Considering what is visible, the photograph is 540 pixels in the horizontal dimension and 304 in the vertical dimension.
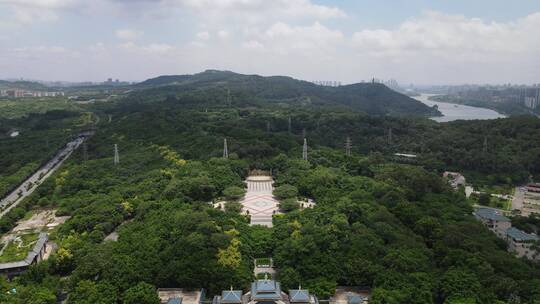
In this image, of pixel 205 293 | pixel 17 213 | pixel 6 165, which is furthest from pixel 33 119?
pixel 205 293

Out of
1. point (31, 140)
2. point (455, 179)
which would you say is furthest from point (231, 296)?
point (31, 140)

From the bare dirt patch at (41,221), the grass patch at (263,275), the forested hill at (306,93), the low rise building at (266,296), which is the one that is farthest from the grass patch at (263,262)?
the forested hill at (306,93)

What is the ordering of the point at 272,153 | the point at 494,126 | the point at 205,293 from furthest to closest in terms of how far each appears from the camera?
the point at 494,126
the point at 272,153
the point at 205,293

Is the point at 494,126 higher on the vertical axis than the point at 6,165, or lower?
higher

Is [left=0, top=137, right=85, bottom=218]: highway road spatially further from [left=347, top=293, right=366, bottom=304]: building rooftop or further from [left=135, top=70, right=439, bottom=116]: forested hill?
[left=135, top=70, right=439, bottom=116]: forested hill

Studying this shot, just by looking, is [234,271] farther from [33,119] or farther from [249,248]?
[33,119]

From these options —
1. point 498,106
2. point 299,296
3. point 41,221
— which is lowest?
point 41,221

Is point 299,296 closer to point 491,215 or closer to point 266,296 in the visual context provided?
point 266,296
